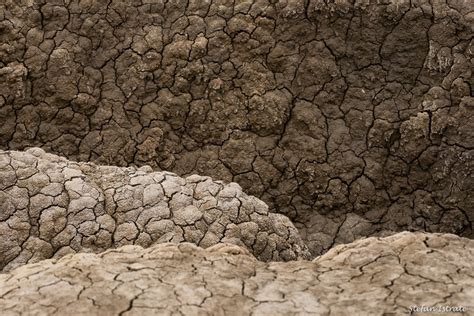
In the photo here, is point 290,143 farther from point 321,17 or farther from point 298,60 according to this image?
point 321,17

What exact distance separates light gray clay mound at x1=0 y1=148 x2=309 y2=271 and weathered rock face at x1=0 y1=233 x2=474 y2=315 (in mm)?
489

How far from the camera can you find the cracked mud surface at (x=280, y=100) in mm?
4812

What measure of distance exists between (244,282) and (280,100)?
2.16 metres

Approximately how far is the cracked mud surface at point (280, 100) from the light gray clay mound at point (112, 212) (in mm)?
936

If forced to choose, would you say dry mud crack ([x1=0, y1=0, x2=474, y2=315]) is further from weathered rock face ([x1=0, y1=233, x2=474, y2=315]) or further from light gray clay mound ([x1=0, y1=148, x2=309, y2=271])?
weathered rock face ([x1=0, y1=233, x2=474, y2=315])

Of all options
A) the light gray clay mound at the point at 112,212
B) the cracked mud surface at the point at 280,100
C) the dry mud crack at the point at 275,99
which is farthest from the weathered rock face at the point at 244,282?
the cracked mud surface at the point at 280,100

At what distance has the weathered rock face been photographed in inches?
108

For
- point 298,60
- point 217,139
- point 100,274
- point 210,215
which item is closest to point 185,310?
point 100,274

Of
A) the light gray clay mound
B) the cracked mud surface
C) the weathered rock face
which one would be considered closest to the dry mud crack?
A: the cracked mud surface

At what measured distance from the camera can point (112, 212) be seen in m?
3.74

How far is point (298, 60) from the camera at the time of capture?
196 inches

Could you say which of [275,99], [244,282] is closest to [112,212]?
[244,282]

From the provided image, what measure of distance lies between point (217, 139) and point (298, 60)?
2.58ft

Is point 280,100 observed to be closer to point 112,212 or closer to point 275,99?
point 275,99
